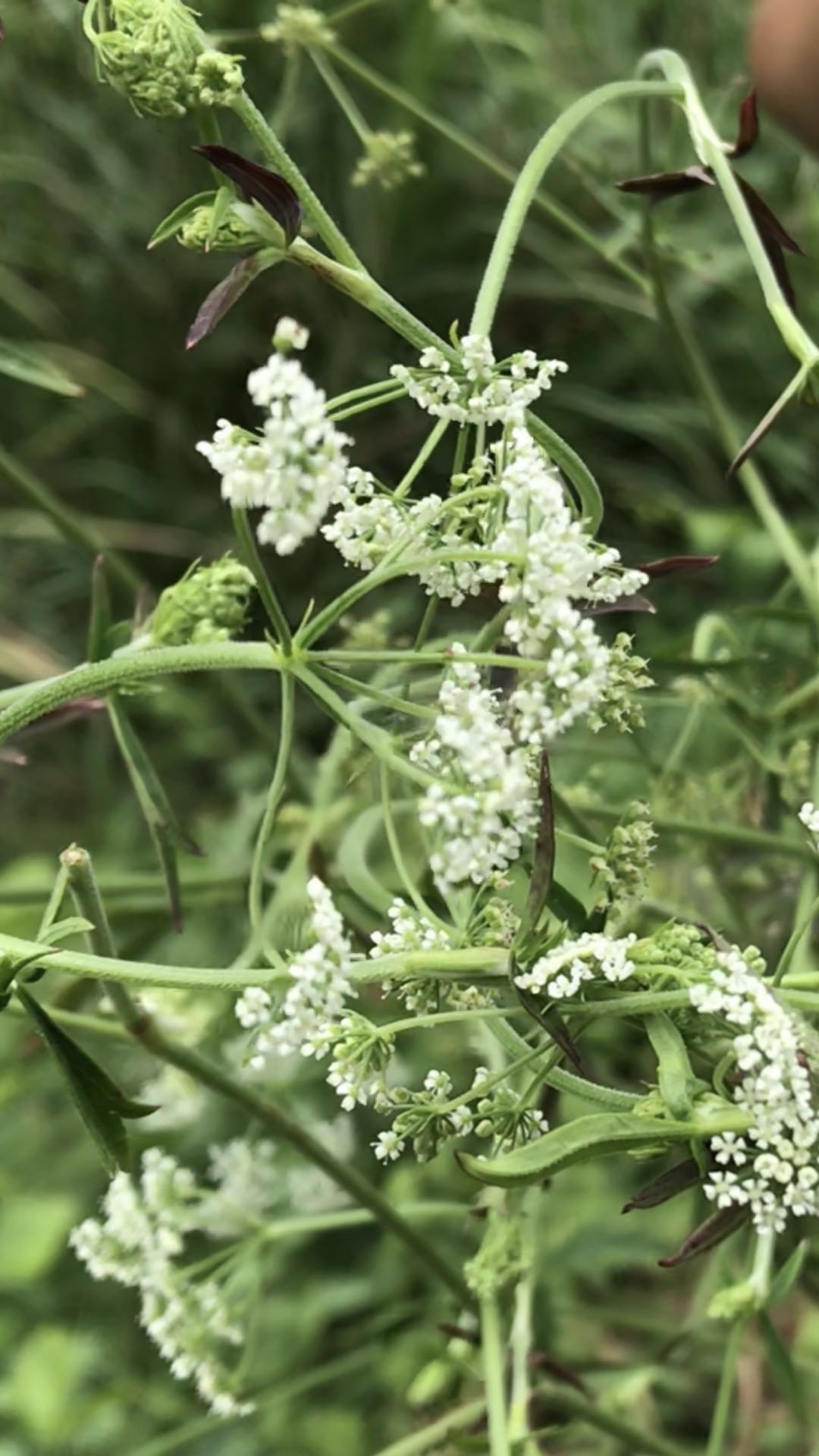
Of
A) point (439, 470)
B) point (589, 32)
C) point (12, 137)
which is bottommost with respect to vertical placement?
point (439, 470)

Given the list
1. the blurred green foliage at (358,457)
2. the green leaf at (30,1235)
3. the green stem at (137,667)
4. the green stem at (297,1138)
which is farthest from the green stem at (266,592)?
the green leaf at (30,1235)

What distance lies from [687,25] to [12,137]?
68cm

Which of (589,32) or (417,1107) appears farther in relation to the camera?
(589,32)

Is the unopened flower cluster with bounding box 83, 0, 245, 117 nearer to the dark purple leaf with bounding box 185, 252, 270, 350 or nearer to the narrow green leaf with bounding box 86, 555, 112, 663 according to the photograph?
the dark purple leaf with bounding box 185, 252, 270, 350

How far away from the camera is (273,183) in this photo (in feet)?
1.32

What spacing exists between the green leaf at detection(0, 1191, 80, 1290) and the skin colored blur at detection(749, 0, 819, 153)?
92 centimetres

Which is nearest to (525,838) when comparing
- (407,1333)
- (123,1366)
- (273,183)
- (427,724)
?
(427,724)

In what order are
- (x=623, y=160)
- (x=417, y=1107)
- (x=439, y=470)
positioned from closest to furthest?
(x=417, y=1107) → (x=439, y=470) → (x=623, y=160)

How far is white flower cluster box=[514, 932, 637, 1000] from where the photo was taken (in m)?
0.37

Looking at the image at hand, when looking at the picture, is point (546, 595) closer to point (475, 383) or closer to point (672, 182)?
point (475, 383)

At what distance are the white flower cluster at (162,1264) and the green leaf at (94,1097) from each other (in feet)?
0.63

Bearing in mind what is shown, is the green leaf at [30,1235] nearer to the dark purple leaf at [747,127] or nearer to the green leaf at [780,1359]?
the green leaf at [780,1359]

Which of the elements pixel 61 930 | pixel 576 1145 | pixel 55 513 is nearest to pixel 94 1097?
pixel 61 930

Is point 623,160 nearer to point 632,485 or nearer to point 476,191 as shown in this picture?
point 476,191
